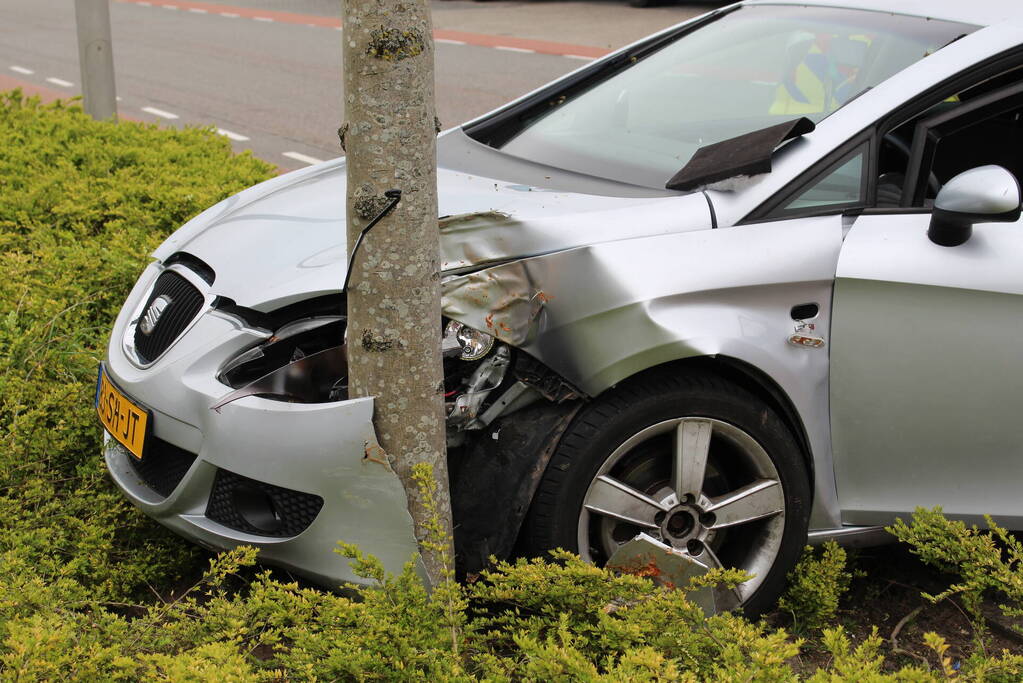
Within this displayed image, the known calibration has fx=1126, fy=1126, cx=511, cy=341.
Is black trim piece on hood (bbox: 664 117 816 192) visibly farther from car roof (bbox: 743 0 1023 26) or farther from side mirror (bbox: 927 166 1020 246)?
car roof (bbox: 743 0 1023 26)

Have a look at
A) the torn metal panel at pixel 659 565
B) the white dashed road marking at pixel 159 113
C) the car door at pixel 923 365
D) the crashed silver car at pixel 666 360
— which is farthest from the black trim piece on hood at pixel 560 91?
the white dashed road marking at pixel 159 113

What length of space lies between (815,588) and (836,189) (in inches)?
41.0

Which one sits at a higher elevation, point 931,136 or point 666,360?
point 931,136

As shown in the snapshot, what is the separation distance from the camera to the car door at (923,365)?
278cm

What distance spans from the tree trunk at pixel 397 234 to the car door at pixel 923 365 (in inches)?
40.5

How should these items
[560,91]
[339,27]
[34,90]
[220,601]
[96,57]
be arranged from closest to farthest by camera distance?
[220,601], [560,91], [96,57], [34,90], [339,27]

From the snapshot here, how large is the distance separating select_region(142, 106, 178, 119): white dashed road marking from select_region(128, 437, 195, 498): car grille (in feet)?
28.0

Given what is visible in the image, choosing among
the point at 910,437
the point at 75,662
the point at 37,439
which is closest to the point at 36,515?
the point at 37,439

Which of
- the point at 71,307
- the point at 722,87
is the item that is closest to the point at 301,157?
the point at 71,307

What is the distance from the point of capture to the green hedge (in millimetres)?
2195

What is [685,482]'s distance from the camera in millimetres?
2777

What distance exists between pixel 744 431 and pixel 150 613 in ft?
4.83

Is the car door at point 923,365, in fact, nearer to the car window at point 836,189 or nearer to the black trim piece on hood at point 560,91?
the car window at point 836,189

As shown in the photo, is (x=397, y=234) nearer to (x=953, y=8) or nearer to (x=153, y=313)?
(x=153, y=313)
